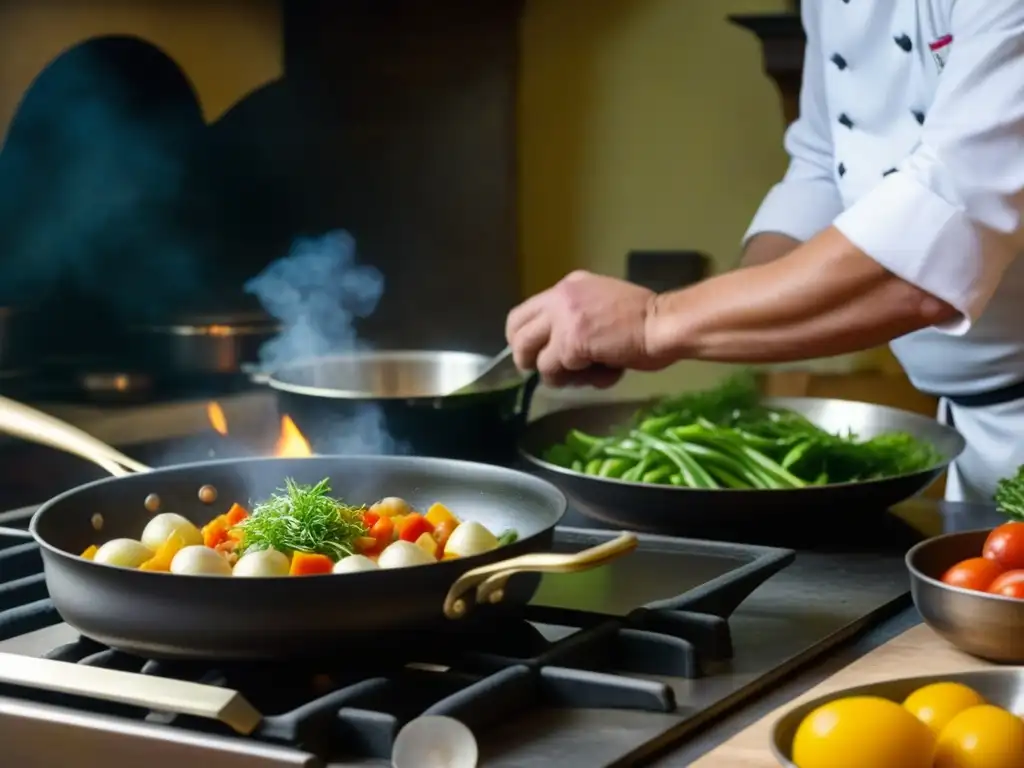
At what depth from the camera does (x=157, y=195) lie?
2.59 metres

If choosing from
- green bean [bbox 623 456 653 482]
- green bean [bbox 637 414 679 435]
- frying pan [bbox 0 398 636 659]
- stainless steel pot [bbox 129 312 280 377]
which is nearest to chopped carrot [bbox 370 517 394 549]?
frying pan [bbox 0 398 636 659]

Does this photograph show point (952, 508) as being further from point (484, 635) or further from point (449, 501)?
point (484, 635)

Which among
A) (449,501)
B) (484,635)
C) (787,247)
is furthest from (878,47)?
(484,635)

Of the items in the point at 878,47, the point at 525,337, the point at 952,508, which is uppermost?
the point at 878,47

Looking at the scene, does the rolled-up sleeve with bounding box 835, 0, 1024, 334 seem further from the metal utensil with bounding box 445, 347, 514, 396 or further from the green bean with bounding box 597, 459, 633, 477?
the metal utensil with bounding box 445, 347, 514, 396

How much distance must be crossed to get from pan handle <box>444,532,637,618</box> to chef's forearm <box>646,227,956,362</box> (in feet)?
1.70

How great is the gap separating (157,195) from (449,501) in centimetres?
162

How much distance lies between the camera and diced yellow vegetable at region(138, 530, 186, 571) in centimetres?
89

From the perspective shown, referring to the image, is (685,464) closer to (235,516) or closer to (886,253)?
(886,253)

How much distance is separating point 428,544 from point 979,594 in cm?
34

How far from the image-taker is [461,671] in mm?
860

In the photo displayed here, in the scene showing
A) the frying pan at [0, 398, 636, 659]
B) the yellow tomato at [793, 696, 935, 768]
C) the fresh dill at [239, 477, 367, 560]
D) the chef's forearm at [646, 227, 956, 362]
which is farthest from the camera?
the chef's forearm at [646, 227, 956, 362]

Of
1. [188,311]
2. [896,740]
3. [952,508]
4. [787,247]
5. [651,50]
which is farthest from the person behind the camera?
[651,50]

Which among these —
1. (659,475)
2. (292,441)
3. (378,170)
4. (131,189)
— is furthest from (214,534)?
(378,170)
